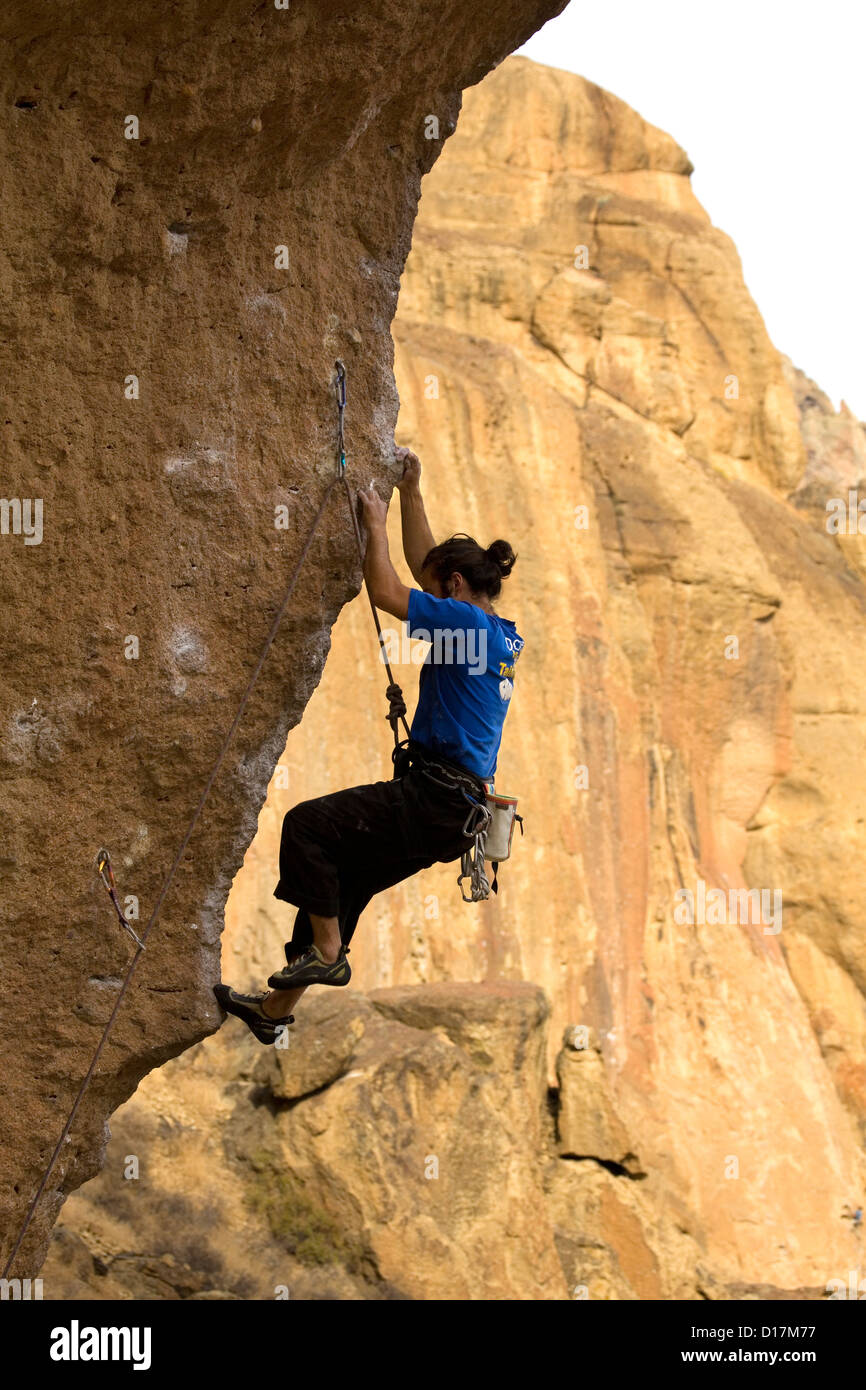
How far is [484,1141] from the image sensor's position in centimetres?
976

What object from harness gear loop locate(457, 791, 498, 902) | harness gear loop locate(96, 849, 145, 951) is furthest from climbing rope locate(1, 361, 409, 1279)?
harness gear loop locate(457, 791, 498, 902)

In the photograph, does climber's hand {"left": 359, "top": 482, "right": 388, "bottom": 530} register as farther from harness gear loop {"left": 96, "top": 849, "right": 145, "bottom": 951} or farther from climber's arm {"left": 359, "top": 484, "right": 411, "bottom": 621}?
harness gear loop {"left": 96, "top": 849, "right": 145, "bottom": 951}

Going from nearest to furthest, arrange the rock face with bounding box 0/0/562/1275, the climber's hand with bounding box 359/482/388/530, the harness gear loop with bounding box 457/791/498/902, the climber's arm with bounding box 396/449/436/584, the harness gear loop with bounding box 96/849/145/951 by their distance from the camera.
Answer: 1. the rock face with bounding box 0/0/562/1275
2. the harness gear loop with bounding box 96/849/145/951
3. the climber's hand with bounding box 359/482/388/530
4. the harness gear loop with bounding box 457/791/498/902
5. the climber's arm with bounding box 396/449/436/584

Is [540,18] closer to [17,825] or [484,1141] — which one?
[17,825]

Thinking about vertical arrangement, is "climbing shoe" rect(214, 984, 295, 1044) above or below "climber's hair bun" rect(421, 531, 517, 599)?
below

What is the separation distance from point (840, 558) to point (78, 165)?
58.9 feet

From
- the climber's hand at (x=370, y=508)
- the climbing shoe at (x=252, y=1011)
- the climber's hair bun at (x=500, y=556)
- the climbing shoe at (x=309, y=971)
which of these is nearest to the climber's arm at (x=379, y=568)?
the climber's hand at (x=370, y=508)

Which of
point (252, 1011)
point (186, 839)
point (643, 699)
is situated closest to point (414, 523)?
point (186, 839)

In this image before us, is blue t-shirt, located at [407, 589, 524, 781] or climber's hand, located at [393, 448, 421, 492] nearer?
blue t-shirt, located at [407, 589, 524, 781]

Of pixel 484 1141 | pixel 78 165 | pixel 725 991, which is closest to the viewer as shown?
pixel 78 165

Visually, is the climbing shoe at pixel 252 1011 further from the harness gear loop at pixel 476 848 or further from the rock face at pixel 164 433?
the harness gear loop at pixel 476 848

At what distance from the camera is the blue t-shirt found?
195 inches

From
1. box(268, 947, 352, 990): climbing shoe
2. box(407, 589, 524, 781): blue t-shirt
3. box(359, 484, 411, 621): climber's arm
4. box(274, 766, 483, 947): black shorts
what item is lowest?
box(268, 947, 352, 990): climbing shoe

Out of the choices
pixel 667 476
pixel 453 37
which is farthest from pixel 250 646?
pixel 667 476
